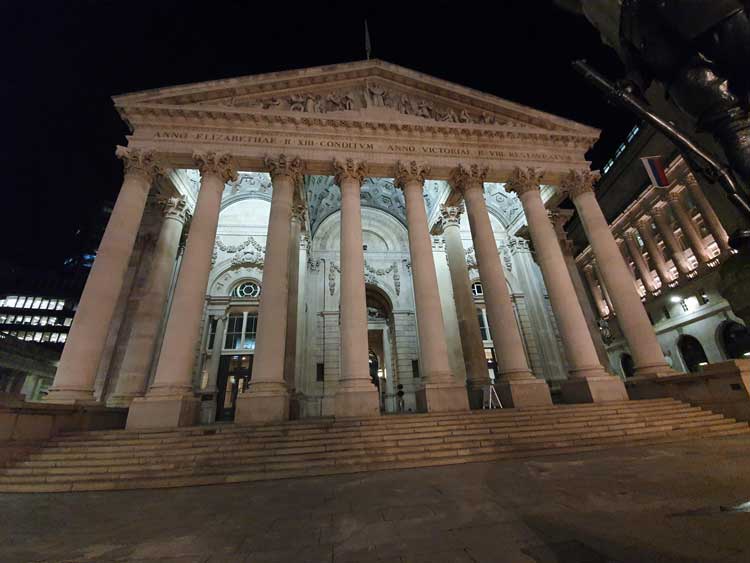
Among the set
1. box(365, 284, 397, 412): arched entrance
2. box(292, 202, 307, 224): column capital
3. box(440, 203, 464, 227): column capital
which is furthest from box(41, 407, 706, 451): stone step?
box(292, 202, 307, 224): column capital

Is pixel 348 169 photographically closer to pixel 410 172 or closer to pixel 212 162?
pixel 410 172

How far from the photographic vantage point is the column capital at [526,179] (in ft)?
49.1

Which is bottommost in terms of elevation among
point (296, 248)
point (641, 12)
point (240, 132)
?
point (641, 12)

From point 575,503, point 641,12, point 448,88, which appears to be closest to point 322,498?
point 575,503

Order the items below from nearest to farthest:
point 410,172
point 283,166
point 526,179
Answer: point 283,166, point 410,172, point 526,179

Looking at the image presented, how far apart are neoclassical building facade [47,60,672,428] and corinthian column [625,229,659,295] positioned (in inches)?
732

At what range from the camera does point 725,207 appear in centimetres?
862

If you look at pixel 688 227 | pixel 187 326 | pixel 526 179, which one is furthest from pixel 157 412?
pixel 688 227

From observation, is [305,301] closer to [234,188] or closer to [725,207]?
[234,188]

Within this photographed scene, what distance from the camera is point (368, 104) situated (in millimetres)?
15109

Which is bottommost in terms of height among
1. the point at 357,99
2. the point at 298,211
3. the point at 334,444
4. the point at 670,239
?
the point at 334,444

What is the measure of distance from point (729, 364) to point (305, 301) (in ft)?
58.0

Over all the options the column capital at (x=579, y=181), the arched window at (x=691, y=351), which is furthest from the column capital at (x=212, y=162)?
the arched window at (x=691, y=351)

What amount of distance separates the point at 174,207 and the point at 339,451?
1384 centimetres
